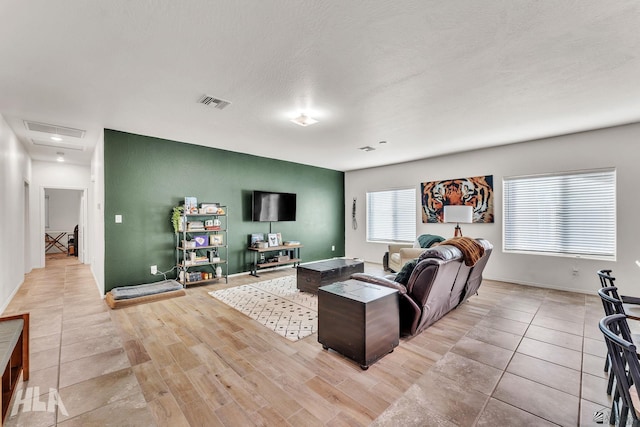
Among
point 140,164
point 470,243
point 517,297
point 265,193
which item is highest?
point 140,164

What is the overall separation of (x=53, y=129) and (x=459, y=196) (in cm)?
718

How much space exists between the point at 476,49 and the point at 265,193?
4739 millimetres

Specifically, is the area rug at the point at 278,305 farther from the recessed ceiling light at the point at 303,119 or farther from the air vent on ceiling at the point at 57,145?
the air vent on ceiling at the point at 57,145

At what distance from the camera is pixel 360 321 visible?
7.54 ft

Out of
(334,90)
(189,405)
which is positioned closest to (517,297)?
(334,90)

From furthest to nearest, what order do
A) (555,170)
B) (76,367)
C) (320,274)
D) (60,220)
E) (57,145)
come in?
1. (60,220)
2. (57,145)
3. (555,170)
4. (320,274)
5. (76,367)

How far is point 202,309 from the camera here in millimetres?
3773

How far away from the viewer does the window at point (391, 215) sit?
6832 mm

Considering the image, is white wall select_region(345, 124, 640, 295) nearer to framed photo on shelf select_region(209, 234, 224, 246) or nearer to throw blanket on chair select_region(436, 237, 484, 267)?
throw blanket on chair select_region(436, 237, 484, 267)

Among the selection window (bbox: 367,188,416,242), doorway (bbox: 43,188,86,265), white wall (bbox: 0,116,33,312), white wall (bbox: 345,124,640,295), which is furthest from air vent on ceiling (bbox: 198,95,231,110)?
doorway (bbox: 43,188,86,265)

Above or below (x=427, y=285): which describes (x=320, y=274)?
below

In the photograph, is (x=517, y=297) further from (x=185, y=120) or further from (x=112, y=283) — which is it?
(x=112, y=283)

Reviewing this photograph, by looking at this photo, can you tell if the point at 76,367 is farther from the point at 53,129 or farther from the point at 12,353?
the point at 53,129

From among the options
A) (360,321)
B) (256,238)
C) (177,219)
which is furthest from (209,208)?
(360,321)
